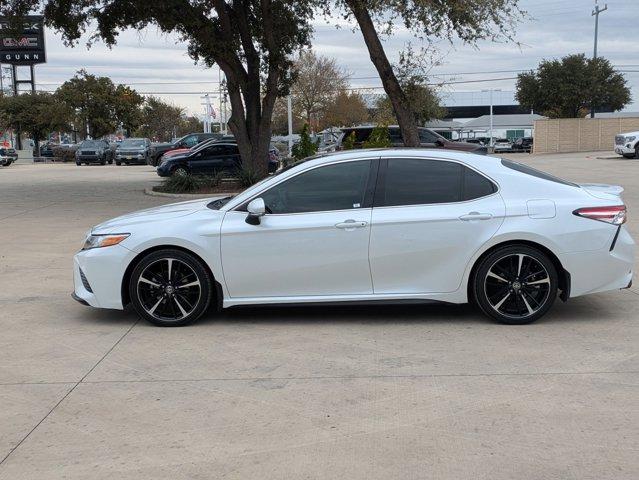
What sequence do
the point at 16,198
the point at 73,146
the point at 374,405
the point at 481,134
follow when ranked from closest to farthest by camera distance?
1. the point at 374,405
2. the point at 16,198
3. the point at 73,146
4. the point at 481,134

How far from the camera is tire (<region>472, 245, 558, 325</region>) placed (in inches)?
252

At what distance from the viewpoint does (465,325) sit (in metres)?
6.60

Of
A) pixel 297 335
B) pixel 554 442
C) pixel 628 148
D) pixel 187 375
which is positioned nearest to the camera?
pixel 554 442

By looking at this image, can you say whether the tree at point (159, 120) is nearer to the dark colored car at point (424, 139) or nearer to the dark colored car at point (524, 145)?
the dark colored car at point (524, 145)

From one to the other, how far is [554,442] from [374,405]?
1.17m

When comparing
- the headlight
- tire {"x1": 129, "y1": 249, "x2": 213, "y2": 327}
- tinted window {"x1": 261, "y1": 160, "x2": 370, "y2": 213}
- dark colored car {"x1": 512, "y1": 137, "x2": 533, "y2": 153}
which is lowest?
tire {"x1": 129, "y1": 249, "x2": 213, "y2": 327}

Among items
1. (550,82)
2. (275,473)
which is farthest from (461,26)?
(550,82)

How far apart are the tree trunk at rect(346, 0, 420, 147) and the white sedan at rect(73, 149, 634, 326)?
424 inches

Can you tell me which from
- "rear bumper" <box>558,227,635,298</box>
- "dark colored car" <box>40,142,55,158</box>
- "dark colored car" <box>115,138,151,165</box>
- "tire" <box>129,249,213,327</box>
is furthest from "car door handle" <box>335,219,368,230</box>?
"dark colored car" <box>40,142,55,158</box>

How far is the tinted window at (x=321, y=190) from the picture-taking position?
21.5 ft

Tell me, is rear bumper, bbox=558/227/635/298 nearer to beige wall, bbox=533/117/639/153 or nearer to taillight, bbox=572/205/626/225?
taillight, bbox=572/205/626/225

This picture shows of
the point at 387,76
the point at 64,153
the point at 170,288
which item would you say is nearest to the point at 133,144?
the point at 64,153

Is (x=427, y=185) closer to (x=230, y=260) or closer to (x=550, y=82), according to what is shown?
(x=230, y=260)

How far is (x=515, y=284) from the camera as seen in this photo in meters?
6.43
